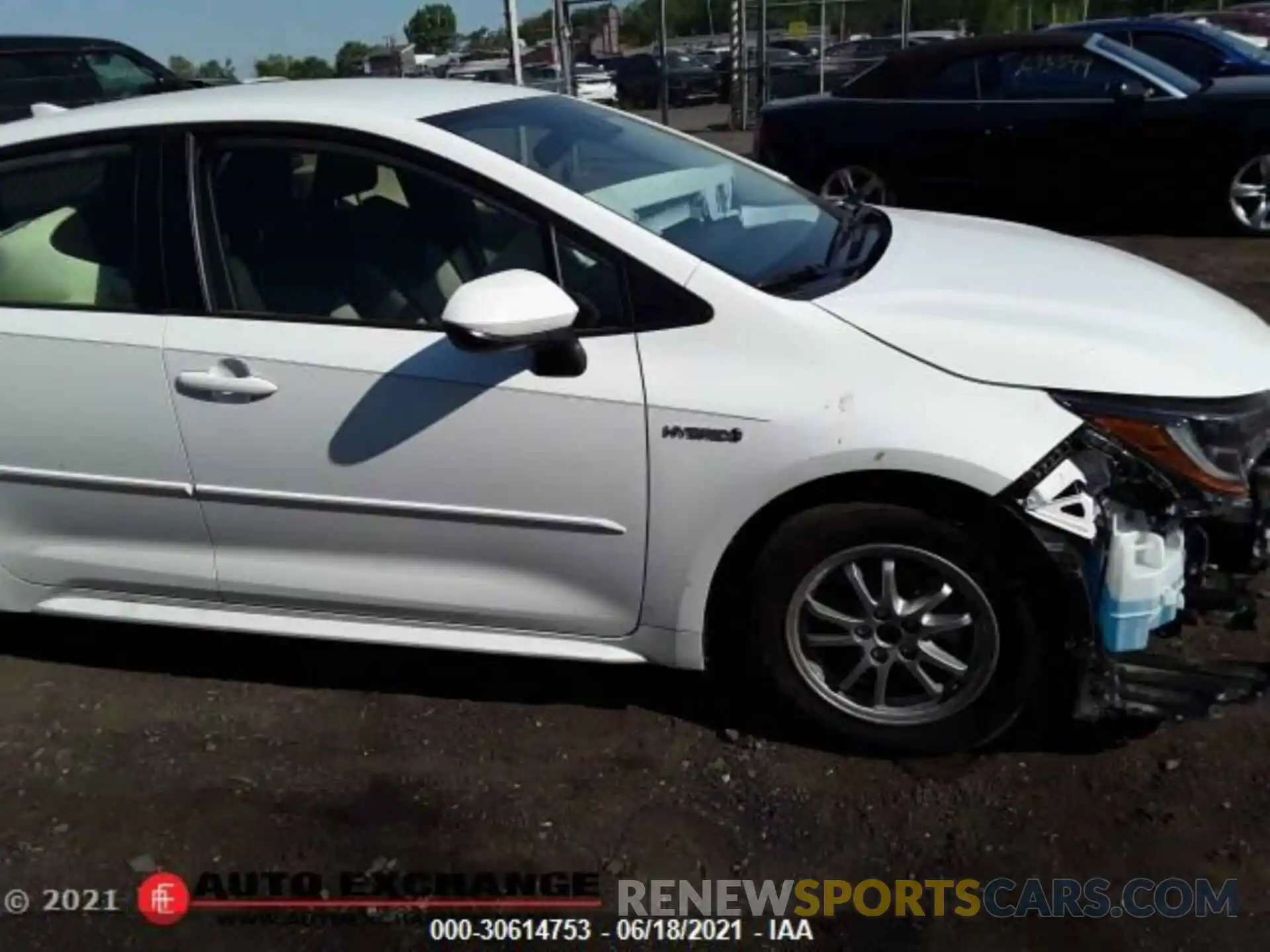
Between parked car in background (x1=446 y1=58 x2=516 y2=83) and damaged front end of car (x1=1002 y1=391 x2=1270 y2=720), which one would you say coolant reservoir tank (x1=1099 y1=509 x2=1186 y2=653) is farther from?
parked car in background (x1=446 y1=58 x2=516 y2=83)

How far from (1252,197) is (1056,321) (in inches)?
272

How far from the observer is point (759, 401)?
279 centimetres

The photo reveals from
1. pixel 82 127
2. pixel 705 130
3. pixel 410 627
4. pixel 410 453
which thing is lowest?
pixel 705 130

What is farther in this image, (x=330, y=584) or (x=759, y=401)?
(x=330, y=584)

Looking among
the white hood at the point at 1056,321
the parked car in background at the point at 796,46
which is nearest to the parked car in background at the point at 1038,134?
the white hood at the point at 1056,321

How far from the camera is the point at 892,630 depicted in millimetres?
2928

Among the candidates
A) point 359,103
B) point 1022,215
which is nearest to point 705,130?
point 1022,215

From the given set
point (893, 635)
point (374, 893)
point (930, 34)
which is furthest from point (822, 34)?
point (374, 893)

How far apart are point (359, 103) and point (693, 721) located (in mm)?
1818

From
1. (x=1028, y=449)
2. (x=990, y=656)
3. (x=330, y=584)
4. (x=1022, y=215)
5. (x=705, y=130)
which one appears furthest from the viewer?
(x=705, y=130)

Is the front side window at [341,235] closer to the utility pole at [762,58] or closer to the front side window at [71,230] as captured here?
the front side window at [71,230]

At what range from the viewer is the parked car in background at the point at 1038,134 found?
8641 millimetres

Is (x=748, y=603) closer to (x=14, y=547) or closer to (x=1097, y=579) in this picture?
(x=1097, y=579)

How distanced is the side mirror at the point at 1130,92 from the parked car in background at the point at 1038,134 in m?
0.01
